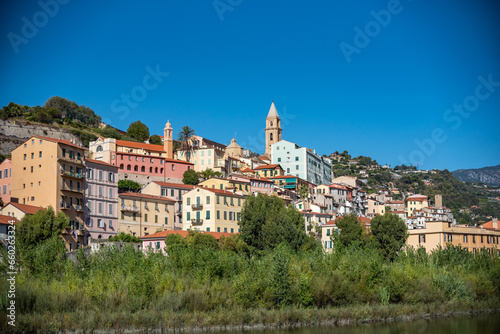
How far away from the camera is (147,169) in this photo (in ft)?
361

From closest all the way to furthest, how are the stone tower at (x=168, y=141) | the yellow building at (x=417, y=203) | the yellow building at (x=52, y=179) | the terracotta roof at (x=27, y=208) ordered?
the terracotta roof at (x=27, y=208), the yellow building at (x=52, y=179), the stone tower at (x=168, y=141), the yellow building at (x=417, y=203)

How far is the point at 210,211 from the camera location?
84625mm

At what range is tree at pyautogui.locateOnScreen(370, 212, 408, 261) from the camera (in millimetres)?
75188

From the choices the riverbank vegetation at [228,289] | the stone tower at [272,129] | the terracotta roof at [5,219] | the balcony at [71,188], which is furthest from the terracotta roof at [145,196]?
the stone tower at [272,129]

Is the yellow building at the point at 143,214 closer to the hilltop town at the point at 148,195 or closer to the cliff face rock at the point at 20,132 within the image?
the hilltop town at the point at 148,195

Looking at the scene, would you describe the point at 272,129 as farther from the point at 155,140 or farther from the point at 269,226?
the point at 269,226

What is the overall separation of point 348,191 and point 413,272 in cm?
7542

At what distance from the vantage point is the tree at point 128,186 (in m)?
99.8

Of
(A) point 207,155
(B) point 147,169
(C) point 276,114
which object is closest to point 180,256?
(B) point 147,169

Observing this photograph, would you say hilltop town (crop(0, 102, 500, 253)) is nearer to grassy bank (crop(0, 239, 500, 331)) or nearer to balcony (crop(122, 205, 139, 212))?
balcony (crop(122, 205, 139, 212))

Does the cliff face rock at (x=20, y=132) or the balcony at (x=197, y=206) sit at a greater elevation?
the cliff face rock at (x=20, y=132)

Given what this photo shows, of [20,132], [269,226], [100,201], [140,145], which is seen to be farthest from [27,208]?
[20,132]

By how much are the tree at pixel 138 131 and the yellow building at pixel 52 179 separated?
2540 inches

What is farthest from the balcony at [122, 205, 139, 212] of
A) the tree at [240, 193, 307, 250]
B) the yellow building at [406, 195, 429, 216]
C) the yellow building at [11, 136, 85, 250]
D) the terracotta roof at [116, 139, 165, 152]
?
the yellow building at [406, 195, 429, 216]
